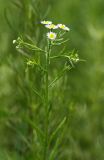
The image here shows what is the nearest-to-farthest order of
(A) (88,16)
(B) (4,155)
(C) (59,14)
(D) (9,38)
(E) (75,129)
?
(B) (4,155)
(E) (75,129)
(D) (9,38)
(A) (88,16)
(C) (59,14)

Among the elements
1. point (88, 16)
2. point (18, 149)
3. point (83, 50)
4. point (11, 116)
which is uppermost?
point (88, 16)

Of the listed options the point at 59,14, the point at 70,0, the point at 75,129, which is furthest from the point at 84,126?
the point at 70,0

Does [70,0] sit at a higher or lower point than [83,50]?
higher

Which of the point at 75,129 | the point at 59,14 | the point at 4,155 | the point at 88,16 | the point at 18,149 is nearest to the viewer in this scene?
the point at 4,155

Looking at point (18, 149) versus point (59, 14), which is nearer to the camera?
point (18, 149)

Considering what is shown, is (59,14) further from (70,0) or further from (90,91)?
(90,91)

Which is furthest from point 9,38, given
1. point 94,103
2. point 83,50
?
point 94,103
